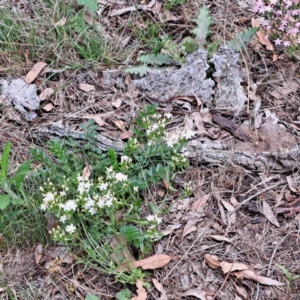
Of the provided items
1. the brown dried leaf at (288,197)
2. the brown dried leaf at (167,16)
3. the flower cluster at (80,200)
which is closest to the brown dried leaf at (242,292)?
the brown dried leaf at (288,197)

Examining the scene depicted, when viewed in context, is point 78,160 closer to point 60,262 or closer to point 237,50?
point 60,262

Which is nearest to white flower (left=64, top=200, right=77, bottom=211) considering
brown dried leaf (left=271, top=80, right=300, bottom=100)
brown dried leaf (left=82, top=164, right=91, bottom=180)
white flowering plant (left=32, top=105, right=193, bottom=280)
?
white flowering plant (left=32, top=105, right=193, bottom=280)

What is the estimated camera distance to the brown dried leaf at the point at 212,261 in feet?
7.86

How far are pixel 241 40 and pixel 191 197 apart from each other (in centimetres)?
126

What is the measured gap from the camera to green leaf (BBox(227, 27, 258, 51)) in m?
3.26

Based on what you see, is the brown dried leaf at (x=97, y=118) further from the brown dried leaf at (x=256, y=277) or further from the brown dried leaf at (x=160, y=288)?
the brown dried leaf at (x=256, y=277)

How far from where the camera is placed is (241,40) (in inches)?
129

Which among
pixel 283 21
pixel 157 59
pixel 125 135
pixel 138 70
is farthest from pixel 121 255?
pixel 283 21

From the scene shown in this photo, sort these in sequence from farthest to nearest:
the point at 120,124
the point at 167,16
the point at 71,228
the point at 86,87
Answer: the point at 167,16, the point at 86,87, the point at 120,124, the point at 71,228

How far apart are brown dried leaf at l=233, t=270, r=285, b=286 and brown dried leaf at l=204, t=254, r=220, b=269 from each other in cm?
10

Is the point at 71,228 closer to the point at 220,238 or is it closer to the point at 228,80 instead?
the point at 220,238

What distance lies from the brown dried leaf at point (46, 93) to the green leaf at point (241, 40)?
1261mm

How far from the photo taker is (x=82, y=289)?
2354 millimetres

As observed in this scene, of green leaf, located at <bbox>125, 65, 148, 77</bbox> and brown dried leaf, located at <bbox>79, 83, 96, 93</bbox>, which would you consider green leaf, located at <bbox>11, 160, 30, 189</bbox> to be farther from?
green leaf, located at <bbox>125, 65, 148, 77</bbox>
